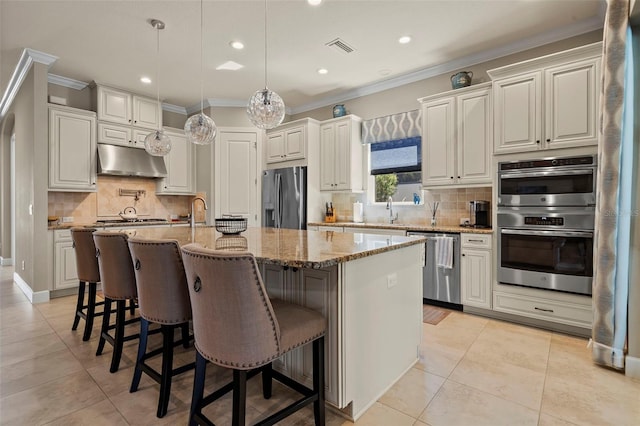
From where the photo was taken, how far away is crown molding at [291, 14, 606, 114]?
3150 mm

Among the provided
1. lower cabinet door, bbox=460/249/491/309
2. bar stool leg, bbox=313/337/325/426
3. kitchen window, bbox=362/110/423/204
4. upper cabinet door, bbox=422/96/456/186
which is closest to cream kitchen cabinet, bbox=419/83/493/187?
upper cabinet door, bbox=422/96/456/186

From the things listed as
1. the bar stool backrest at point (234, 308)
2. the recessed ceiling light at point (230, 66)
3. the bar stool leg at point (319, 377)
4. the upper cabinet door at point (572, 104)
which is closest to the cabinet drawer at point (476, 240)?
the upper cabinet door at point (572, 104)

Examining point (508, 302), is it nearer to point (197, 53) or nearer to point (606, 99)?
point (606, 99)

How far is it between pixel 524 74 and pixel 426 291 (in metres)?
2.43

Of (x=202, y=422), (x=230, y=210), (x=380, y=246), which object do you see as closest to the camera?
(x=202, y=422)

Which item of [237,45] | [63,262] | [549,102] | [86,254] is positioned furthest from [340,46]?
[63,262]

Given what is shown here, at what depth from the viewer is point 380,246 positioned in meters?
1.84

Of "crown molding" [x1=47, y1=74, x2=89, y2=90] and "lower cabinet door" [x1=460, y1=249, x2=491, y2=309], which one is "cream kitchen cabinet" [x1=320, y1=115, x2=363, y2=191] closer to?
"lower cabinet door" [x1=460, y1=249, x2=491, y2=309]

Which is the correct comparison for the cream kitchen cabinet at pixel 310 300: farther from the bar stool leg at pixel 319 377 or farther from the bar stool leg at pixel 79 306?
the bar stool leg at pixel 79 306

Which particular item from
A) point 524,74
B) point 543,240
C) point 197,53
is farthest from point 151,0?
point 543,240

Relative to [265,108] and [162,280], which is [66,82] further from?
[162,280]

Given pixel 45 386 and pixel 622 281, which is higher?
pixel 622 281

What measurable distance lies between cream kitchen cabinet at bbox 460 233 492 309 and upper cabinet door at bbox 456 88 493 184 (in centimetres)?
67

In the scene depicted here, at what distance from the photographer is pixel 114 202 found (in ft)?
16.4
